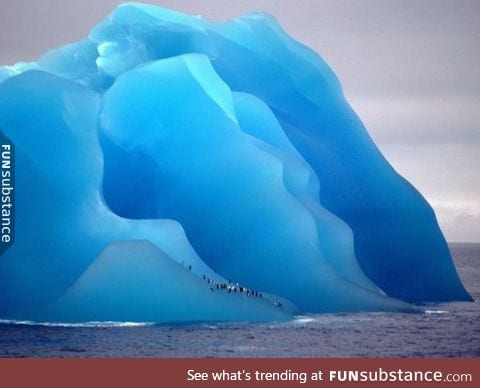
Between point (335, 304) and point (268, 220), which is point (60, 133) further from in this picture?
point (335, 304)

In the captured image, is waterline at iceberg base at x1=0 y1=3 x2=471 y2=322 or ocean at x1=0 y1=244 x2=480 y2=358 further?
waterline at iceberg base at x1=0 y1=3 x2=471 y2=322

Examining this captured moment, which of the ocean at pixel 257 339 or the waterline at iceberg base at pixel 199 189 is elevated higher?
the waterline at iceberg base at pixel 199 189

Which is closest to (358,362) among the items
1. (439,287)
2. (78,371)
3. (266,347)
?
(266,347)

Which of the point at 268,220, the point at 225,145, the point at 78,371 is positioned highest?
the point at 225,145

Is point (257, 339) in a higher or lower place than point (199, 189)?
lower

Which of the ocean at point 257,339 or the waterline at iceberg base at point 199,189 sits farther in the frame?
the waterline at iceberg base at point 199,189
